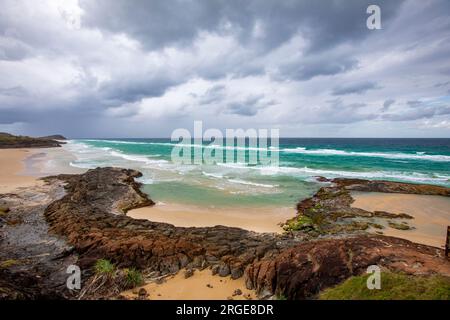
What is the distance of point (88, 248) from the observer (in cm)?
914

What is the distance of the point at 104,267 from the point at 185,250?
2.58m

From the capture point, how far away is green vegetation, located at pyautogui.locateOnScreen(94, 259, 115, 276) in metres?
7.20

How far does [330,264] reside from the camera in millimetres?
5988

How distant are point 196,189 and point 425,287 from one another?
58.4 feet

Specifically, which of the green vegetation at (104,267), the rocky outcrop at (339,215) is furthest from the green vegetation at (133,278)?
the rocky outcrop at (339,215)

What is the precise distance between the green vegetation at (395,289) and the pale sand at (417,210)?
764cm

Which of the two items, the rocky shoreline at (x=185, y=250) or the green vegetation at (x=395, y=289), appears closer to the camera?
the green vegetation at (x=395, y=289)

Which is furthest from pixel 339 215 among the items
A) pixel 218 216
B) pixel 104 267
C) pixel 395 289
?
pixel 104 267

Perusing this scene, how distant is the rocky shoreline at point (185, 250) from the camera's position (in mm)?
5906

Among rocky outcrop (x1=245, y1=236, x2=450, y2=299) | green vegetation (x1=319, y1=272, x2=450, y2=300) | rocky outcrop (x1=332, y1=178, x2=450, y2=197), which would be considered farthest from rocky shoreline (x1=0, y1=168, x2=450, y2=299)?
rocky outcrop (x1=332, y1=178, x2=450, y2=197)

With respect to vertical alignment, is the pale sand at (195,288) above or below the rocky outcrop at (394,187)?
below

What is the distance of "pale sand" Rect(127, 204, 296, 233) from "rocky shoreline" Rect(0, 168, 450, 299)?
96 centimetres

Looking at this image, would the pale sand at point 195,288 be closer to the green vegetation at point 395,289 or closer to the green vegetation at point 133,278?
the green vegetation at point 133,278
